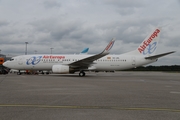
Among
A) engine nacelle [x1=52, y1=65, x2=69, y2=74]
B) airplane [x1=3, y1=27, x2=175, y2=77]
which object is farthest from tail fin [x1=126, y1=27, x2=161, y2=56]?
engine nacelle [x1=52, y1=65, x2=69, y2=74]

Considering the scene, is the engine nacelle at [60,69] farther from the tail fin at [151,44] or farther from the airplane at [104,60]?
the tail fin at [151,44]

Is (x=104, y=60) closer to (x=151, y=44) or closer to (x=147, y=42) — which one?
(x=147, y=42)

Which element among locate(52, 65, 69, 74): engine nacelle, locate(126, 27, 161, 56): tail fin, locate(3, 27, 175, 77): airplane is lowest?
locate(52, 65, 69, 74): engine nacelle

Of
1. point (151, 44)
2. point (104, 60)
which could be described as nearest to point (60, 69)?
point (104, 60)

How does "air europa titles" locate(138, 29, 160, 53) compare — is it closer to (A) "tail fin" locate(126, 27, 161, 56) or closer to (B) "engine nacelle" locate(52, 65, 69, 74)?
(A) "tail fin" locate(126, 27, 161, 56)

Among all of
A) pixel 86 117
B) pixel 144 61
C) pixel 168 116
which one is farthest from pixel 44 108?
pixel 144 61

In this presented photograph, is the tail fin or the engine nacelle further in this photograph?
the tail fin

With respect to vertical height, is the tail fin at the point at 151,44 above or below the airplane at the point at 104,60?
above

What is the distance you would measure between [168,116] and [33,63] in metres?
26.7

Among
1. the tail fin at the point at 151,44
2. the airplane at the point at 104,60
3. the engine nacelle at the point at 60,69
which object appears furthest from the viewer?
the tail fin at the point at 151,44

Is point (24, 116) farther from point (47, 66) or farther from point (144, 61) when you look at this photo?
point (144, 61)

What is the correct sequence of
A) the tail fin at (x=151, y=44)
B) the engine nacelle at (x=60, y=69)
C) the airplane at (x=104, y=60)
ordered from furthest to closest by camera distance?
the tail fin at (x=151, y=44) → the airplane at (x=104, y=60) → the engine nacelle at (x=60, y=69)

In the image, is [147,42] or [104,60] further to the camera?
[147,42]

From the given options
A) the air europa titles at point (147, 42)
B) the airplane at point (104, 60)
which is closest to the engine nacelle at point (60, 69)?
the airplane at point (104, 60)
